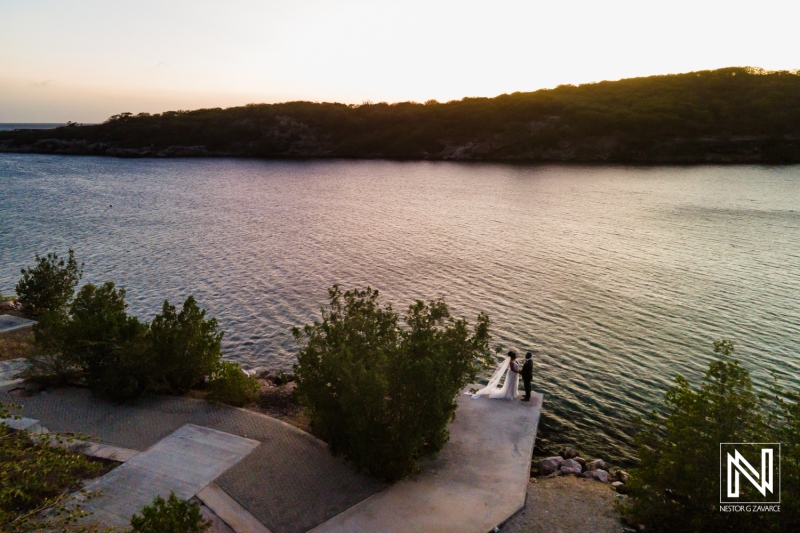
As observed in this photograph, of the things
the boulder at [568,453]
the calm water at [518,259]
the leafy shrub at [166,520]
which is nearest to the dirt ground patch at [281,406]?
the calm water at [518,259]

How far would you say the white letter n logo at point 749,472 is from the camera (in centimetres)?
1045

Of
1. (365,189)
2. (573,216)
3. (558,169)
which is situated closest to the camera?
(573,216)

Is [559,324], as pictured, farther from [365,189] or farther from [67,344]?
[365,189]

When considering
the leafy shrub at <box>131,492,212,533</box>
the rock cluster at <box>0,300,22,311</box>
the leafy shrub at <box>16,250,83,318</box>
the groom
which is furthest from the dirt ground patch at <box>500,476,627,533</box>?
the rock cluster at <box>0,300,22,311</box>

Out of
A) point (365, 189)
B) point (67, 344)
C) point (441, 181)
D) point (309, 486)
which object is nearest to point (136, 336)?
point (67, 344)

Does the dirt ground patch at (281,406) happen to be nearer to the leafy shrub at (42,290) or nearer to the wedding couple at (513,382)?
the wedding couple at (513,382)

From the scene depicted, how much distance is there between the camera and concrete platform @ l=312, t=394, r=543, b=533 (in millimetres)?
12070

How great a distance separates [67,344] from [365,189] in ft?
224

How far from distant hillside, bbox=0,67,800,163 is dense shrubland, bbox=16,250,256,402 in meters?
118

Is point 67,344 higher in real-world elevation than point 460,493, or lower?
higher

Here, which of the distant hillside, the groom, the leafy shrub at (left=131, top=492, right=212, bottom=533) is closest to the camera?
the leafy shrub at (left=131, top=492, right=212, bottom=533)

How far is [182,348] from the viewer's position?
60.0 feet

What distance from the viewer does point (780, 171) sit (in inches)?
3565

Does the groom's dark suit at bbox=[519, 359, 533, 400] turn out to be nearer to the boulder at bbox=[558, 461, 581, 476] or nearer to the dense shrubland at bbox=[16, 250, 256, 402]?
the boulder at bbox=[558, 461, 581, 476]
